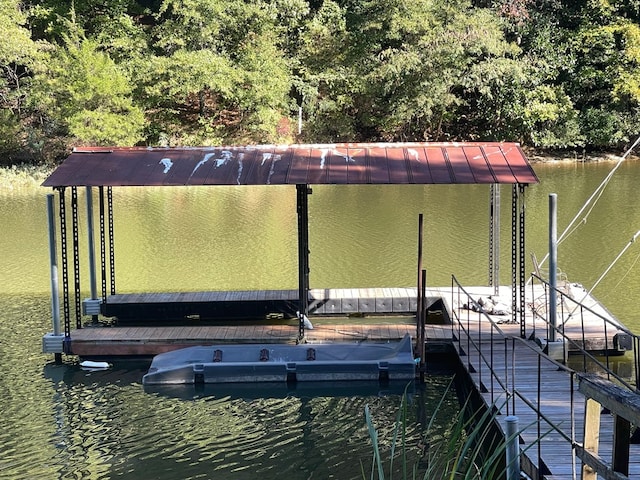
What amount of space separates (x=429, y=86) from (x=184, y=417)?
96.4 ft

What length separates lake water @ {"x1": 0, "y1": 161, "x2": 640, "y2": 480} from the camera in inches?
338

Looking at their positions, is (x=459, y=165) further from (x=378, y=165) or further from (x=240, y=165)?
(x=240, y=165)

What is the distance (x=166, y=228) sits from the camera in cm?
2333

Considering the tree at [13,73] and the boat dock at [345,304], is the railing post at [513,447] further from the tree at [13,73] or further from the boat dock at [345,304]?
the tree at [13,73]

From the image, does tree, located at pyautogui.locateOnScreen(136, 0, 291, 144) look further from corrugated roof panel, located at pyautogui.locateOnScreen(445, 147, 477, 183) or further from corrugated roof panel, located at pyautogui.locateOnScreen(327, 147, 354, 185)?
corrugated roof panel, located at pyautogui.locateOnScreen(445, 147, 477, 183)

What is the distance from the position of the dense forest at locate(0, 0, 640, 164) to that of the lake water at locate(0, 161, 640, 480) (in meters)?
4.23

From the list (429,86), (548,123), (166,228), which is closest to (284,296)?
(166,228)

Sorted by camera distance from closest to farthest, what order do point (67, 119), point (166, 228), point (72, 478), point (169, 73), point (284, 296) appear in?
point (72, 478), point (284, 296), point (166, 228), point (67, 119), point (169, 73)

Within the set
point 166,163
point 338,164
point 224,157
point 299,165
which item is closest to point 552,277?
point 338,164

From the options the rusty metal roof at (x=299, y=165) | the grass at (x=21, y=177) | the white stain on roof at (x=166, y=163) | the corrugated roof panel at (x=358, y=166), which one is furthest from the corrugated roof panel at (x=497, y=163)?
the grass at (x=21, y=177)

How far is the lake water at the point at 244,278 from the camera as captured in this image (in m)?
8.59

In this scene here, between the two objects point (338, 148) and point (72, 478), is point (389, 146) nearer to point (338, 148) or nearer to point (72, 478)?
point (338, 148)

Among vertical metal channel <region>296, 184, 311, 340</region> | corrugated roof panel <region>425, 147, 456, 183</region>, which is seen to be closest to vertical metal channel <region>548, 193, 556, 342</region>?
corrugated roof panel <region>425, 147, 456, 183</region>

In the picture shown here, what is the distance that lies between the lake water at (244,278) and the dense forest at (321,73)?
4226 millimetres
